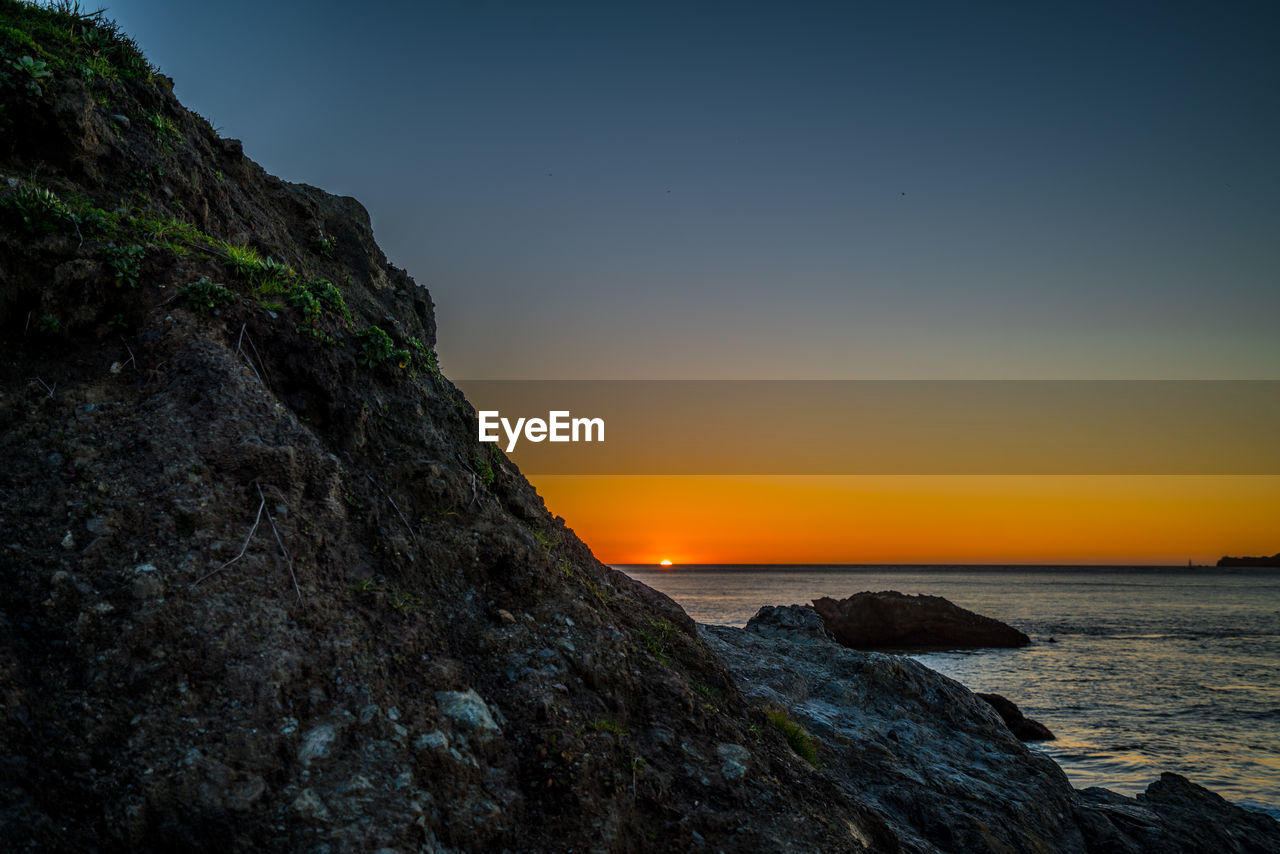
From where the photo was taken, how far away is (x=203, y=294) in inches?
277

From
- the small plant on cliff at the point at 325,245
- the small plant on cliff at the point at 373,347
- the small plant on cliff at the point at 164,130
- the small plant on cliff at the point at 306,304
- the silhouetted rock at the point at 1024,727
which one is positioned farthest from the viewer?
the silhouetted rock at the point at 1024,727

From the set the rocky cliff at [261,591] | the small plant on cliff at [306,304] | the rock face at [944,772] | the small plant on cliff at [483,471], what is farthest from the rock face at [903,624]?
the small plant on cliff at [306,304]

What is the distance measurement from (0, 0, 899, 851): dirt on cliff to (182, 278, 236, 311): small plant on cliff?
0.03 meters

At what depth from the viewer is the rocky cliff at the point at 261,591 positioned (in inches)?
191

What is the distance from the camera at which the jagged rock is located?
1708 cm

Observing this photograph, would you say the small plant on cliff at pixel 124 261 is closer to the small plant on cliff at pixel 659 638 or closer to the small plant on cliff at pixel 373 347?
the small plant on cliff at pixel 373 347

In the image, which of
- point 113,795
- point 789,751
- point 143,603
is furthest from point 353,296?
point 789,751

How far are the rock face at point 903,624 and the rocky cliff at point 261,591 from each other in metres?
36.5

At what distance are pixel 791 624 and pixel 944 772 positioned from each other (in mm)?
6513

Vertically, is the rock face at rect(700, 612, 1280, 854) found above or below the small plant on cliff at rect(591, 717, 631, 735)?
below

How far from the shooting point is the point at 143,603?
5.24 meters

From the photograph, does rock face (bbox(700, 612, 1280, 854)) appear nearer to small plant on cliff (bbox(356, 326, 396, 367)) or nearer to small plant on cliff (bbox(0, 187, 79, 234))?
small plant on cliff (bbox(356, 326, 396, 367))

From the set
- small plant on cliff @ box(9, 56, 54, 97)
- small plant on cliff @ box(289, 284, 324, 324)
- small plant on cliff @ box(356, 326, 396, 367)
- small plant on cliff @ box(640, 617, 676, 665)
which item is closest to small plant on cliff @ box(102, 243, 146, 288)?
small plant on cliff @ box(289, 284, 324, 324)

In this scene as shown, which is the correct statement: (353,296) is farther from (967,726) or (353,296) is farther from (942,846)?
(967,726)
